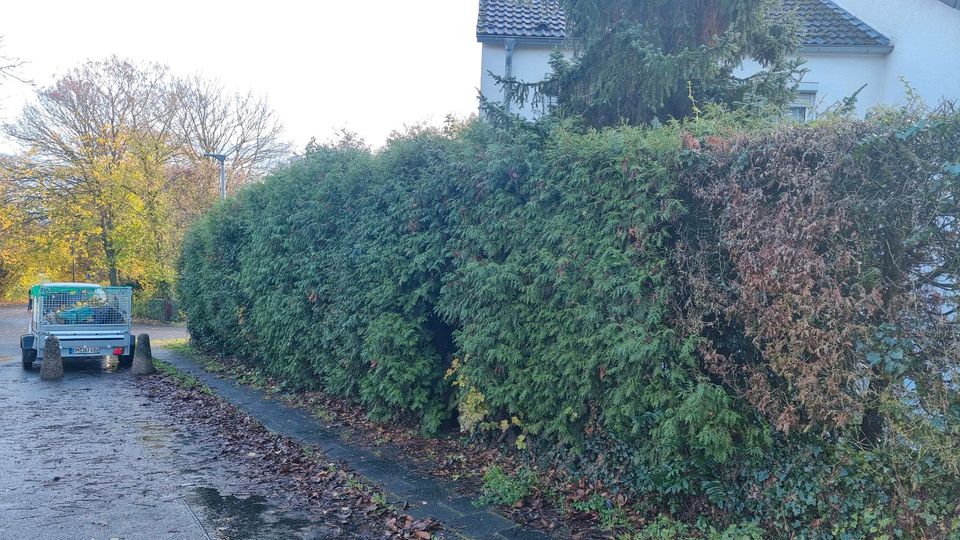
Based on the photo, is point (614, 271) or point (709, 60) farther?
point (709, 60)

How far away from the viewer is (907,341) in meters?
4.05

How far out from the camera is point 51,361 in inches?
610

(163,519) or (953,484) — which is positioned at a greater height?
(953,484)

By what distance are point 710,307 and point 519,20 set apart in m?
11.5

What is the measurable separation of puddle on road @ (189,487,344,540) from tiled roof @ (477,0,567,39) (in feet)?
35.0

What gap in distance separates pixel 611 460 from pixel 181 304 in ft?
63.5

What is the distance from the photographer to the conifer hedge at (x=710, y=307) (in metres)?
4.06

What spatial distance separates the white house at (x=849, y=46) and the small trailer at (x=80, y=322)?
1065 centimetres

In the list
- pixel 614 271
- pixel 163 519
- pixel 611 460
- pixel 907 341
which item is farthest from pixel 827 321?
pixel 163 519

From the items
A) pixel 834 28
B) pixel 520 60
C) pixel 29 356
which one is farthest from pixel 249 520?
pixel 834 28

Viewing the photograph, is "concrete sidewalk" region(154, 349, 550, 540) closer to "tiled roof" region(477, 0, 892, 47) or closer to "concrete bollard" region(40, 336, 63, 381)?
"concrete bollard" region(40, 336, 63, 381)

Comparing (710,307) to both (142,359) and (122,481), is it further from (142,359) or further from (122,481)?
(142,359)

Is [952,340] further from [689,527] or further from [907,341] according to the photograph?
[689,527]

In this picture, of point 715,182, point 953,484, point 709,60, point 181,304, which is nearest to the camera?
point 953,484
